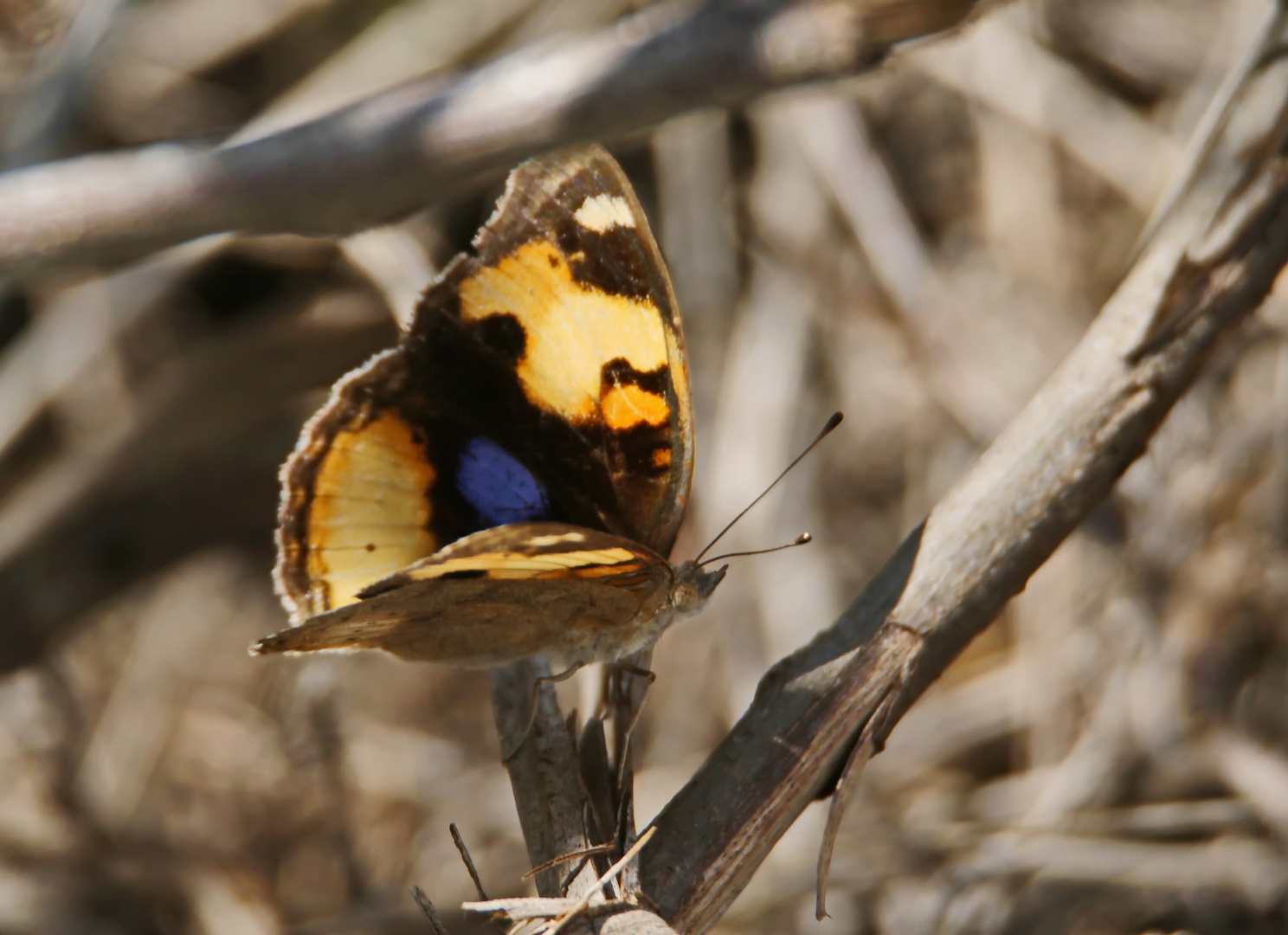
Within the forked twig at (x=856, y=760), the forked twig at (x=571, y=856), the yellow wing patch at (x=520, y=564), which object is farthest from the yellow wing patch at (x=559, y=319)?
the forked twig at (x=571, y=856)

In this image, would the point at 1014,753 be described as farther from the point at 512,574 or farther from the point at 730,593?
the point at 512,574

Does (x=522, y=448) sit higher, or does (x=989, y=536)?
(x=522, y=448)

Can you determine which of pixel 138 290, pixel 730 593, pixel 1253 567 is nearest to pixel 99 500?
pixel 138 290

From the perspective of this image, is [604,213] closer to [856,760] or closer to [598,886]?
[856,760]

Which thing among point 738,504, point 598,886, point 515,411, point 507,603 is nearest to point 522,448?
point 515,411

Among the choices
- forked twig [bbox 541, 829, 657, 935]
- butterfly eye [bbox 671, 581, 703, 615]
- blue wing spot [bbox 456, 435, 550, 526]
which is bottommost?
forked twig [bbox 541, 829, 657, 935]

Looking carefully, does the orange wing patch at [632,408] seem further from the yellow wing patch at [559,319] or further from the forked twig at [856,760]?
the forked twig at [856,760]

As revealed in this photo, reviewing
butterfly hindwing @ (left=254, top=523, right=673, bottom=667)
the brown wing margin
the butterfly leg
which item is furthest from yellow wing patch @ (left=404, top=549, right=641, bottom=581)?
the brown wing margin

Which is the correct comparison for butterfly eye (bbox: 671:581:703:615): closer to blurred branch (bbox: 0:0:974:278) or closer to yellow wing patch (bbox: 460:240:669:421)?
yellow wing patch (bbox: 460:240:669:421)
